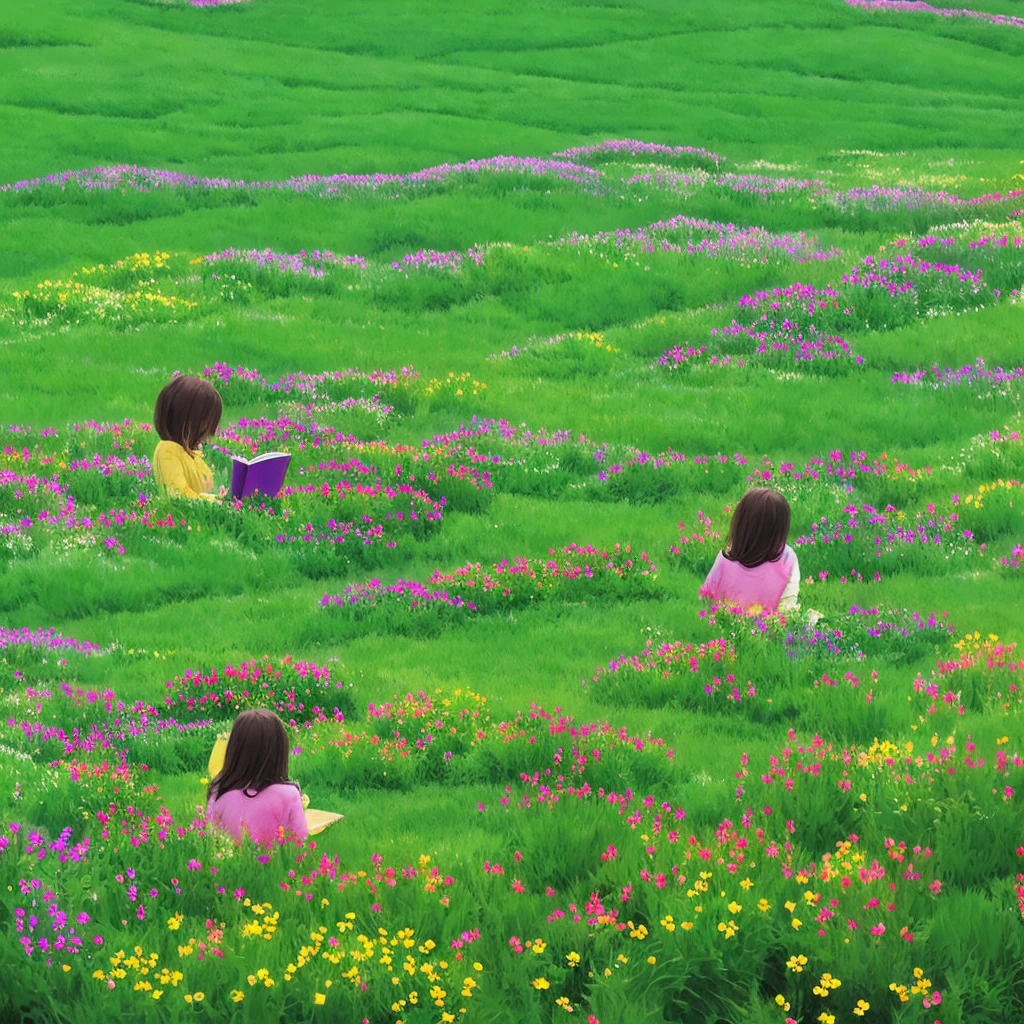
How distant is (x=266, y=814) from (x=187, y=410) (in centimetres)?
618

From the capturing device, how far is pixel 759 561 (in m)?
9.91

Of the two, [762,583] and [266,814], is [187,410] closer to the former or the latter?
[762,583]

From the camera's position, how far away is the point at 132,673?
30.3ft

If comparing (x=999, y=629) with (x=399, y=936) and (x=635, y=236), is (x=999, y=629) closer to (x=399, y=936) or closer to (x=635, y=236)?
(x=399, y=936)

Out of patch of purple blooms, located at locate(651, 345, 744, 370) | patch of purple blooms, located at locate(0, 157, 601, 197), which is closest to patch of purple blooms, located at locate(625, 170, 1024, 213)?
patch of purple blooms, located at locate(0, 157, 601, 197)

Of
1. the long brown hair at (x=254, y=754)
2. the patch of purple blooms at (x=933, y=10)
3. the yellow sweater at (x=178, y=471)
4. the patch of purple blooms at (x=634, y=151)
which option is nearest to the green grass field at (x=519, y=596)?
the yellow sweater at (x=178, y=471)

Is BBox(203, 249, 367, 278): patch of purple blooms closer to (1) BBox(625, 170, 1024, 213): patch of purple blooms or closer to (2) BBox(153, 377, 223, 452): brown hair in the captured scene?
(1) BBox(625, 170, 1024, 213): patch of purple blooms

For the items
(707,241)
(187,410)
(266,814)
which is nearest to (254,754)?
(266,814)

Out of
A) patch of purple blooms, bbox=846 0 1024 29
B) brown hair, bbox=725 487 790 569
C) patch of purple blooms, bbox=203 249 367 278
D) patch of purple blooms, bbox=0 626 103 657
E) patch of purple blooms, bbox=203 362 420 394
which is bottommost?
patch of purple blooms, bbox=0 626 103 657

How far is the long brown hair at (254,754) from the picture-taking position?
22.1 ft

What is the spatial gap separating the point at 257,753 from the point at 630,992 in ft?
8.10

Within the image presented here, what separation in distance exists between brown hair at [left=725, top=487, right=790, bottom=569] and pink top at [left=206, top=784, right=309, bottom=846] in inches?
174

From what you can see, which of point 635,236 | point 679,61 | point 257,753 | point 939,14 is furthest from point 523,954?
point 939,14

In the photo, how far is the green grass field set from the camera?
5.57 meters
